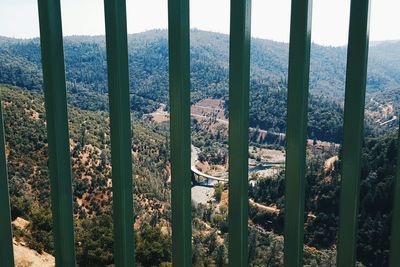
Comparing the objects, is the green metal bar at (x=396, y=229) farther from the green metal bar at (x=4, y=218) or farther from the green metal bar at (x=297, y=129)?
the green metal bar at (x=4, y=218)

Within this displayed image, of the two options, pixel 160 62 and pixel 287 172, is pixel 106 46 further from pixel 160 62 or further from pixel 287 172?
pixel 287 172

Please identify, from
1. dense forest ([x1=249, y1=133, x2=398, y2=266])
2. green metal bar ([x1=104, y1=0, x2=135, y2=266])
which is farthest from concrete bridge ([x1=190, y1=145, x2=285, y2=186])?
green metal bar ([x1=104, y1=0, x2=135, y2=266])

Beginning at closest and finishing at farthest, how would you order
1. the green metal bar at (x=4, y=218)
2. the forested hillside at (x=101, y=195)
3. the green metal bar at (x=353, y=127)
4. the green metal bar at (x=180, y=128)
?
1. the green metal bar at (x=353, y=127)
2. the green metal bar at (x=180, y=128)
3. the green metal bar at (x=4, y=218)
4. the forested hillside at (x=101, y=195)

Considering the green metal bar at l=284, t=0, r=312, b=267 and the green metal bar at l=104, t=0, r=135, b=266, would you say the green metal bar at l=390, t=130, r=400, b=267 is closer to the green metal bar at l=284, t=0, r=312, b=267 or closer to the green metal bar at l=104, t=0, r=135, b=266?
the green metal bar at l=284, t=0, r=312, b=267

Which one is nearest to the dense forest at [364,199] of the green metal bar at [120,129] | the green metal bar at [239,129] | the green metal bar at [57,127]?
the green metal bar at [239,129]

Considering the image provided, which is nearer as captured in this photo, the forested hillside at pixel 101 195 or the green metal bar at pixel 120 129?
the green metal bar at pixel 120 129

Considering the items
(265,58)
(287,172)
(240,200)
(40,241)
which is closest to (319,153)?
(287,172)

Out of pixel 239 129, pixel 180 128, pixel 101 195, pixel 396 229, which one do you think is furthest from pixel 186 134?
pixel 396 229
